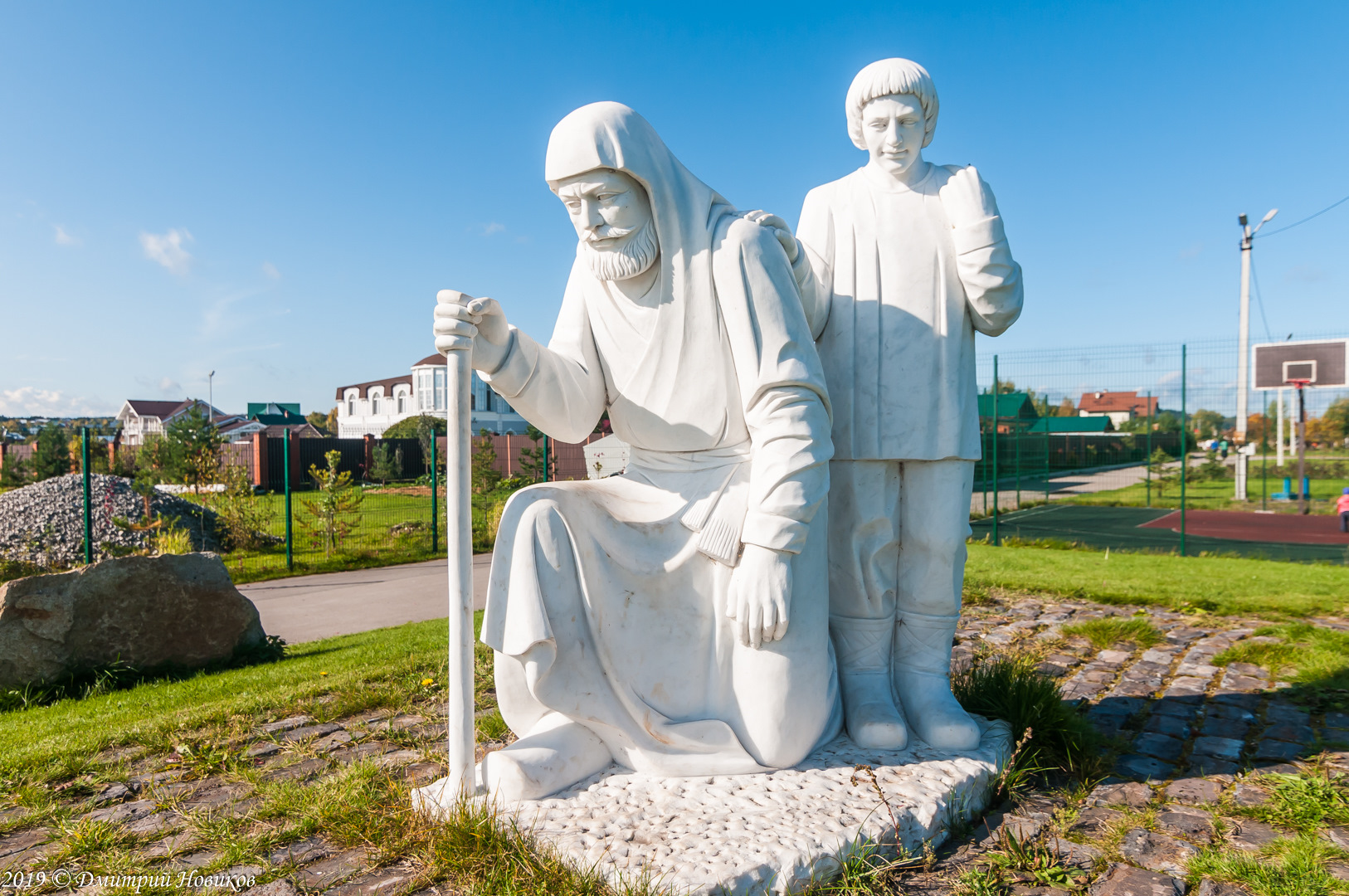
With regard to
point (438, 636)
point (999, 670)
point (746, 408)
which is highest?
point (746, 408)

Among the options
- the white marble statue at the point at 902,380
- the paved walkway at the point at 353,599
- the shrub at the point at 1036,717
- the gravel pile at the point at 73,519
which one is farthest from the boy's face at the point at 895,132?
the gravel pile at the point at 73,519

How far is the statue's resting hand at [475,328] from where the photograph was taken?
7.86ft

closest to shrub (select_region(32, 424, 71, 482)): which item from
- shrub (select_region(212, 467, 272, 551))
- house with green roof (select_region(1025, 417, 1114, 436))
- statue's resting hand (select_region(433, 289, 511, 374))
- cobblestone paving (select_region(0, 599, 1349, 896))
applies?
shrub (select_region(212, 467, 272, 551))

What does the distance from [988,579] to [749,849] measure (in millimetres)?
5711

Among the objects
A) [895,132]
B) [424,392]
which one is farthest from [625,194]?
[424,392]

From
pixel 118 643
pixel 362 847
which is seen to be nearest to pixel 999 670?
pixel 362 847

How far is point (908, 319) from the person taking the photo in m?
2.85

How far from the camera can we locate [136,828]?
250 centimetres

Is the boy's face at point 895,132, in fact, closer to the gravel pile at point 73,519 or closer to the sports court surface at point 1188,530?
the sports court surface at point 1188,530

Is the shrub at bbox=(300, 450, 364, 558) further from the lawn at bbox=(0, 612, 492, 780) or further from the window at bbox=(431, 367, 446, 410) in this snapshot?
the window at bbox=(431, 367, 446, 410)

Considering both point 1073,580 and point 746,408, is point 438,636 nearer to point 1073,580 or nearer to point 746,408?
point 746,408

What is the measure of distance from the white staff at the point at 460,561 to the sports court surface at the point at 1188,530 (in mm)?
9432

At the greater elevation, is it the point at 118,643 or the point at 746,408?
the point at 746,408

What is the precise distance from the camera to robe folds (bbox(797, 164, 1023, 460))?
282 cm
